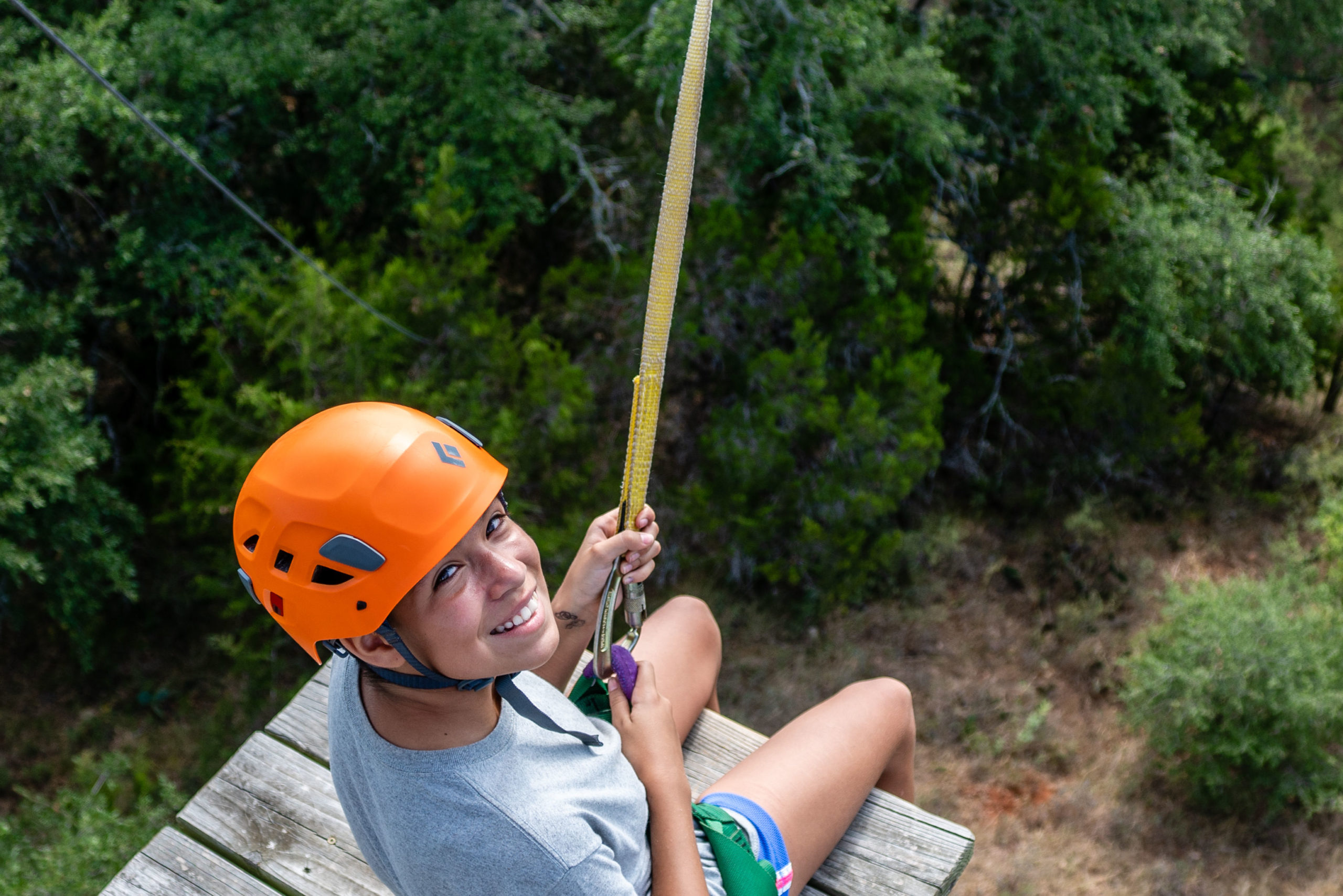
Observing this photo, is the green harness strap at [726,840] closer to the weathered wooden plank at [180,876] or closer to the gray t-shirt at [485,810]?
the gray t-shirt at [485,810]

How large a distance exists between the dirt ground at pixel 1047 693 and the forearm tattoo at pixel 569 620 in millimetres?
3483

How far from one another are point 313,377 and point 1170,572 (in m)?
5.45

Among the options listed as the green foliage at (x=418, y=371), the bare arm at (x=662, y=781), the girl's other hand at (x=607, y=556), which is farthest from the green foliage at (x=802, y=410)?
the bare arm at (x=662, y=781)

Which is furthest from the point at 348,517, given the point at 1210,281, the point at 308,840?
the point at 1210,281

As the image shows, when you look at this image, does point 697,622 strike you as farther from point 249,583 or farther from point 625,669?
point 249,583

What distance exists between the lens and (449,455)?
4.37 feet

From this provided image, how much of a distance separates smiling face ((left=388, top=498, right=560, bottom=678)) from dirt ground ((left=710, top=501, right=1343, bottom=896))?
3.87 metres

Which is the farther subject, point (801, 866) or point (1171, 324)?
point (1171, 324)

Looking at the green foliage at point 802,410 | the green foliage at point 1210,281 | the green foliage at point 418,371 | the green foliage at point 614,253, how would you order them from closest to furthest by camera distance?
the green foliage at point 418,371 → the green foliage at point 614,253 → the green foliage at point 802,410 → the green foliage at point 1210,281

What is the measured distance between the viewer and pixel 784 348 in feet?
19.0

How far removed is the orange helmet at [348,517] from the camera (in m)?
1.24

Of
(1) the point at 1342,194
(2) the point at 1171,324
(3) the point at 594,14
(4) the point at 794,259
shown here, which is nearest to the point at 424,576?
(4) the point at 794,259

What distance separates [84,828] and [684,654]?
3.26 metres

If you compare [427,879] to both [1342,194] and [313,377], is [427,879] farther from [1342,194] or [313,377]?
[1342,194]
